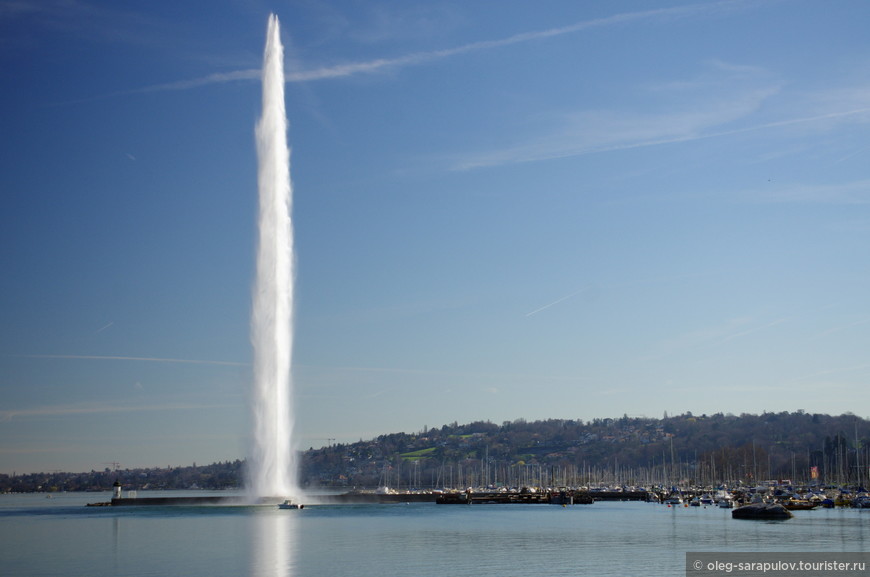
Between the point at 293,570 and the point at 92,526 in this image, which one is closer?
the point at 293,570

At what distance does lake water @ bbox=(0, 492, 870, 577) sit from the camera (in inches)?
2031

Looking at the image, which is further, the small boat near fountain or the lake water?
the small boat near fountain

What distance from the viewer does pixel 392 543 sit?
68312mm

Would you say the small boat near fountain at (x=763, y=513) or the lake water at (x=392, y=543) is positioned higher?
the lake water at (x=392, y=543)

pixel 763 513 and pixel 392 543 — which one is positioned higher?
pixel 392 543

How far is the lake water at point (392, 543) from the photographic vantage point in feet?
169

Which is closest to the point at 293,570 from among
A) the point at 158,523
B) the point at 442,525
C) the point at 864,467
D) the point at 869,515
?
the point at 442,525

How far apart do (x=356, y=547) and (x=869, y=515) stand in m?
69.3

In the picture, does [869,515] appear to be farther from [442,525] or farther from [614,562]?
[614,562]

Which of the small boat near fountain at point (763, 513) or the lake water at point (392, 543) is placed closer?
the lake water at point (392, 543)

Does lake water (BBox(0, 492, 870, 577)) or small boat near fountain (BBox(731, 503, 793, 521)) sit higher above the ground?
lake water (BBox(0, 492, 870, 577))

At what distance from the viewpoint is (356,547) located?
211ft

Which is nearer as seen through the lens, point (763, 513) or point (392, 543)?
point (392, 543)

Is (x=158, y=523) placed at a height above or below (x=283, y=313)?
below
